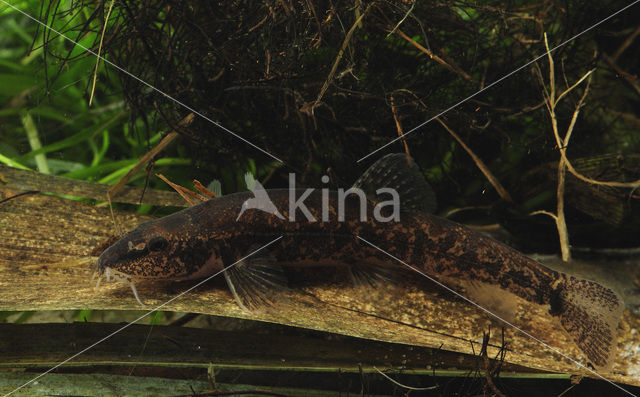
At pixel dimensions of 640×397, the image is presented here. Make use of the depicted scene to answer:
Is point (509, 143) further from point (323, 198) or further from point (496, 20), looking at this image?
point (323, 198)

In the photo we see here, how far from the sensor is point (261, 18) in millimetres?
2717

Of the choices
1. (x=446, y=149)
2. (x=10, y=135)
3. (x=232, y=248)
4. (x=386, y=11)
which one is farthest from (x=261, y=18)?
(x=10, y=135)

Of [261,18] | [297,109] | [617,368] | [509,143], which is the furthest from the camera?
[509,143]

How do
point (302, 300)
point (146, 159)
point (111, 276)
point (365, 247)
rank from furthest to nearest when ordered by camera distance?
point (146, 159), point (365, 247), point (302, 300), point (111, 276)

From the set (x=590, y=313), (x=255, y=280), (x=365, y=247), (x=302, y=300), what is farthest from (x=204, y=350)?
(x=590, y=313)

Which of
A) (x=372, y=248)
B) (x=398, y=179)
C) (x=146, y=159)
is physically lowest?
(x=372, y=248)

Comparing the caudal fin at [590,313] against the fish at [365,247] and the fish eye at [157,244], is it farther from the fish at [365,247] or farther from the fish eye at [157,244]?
the fish eye at [157,244]

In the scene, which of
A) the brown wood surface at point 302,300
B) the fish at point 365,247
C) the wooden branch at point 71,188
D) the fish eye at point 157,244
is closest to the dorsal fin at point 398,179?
the fish at point 365,247

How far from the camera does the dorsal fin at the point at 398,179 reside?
98.0 inches

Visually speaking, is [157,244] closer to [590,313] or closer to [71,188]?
[71,188]

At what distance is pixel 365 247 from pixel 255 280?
609 mm

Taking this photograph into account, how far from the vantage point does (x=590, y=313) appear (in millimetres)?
2363

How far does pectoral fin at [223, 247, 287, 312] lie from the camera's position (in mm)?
2192

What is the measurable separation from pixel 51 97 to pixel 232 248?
230cm
